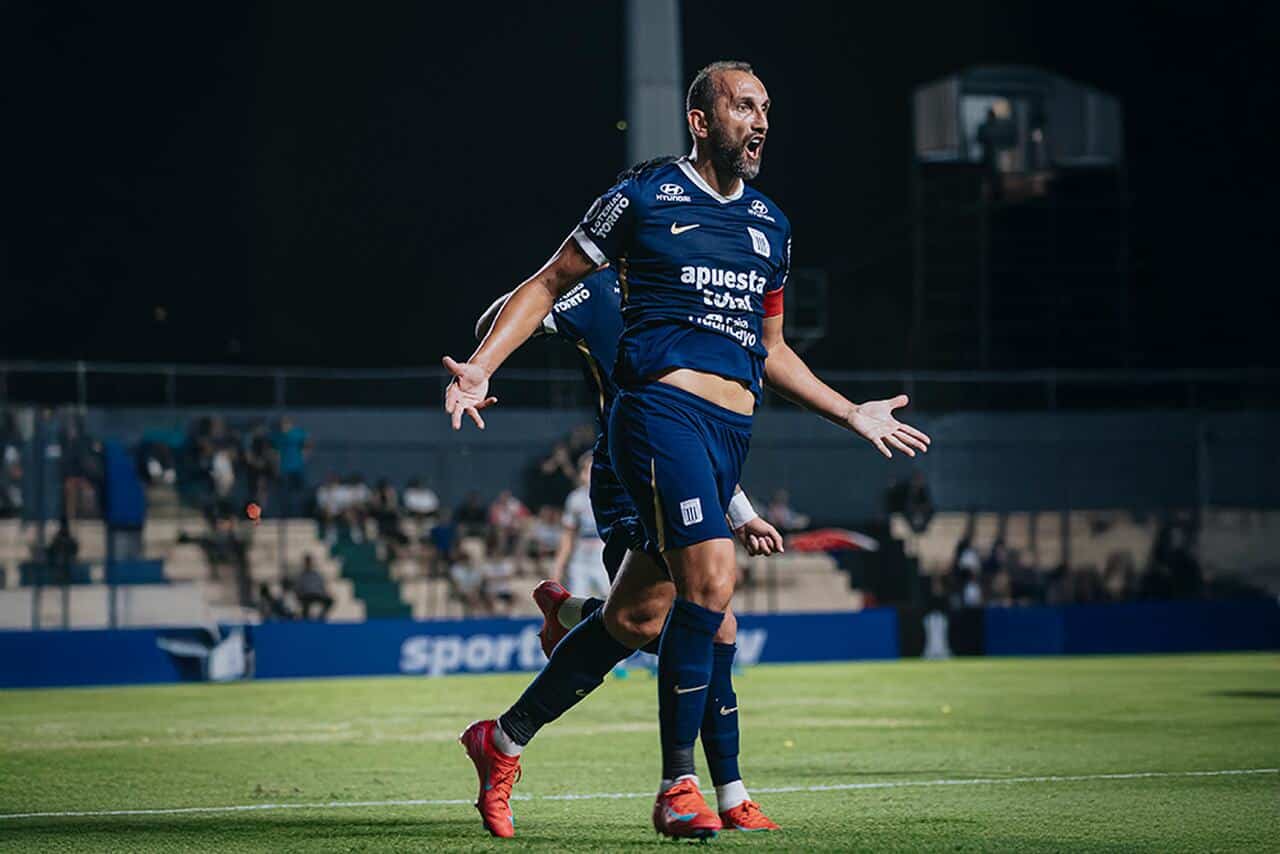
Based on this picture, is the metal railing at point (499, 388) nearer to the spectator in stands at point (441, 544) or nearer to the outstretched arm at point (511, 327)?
the spectator in stands at point (441, 544)

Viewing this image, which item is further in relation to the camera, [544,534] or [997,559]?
[997,559]

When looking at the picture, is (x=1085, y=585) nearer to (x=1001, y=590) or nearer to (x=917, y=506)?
(x=1001, y=590)

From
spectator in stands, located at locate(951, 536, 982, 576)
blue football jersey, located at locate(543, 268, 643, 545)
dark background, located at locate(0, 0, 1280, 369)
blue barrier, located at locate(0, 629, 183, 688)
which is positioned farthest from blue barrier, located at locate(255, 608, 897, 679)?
blue football jersey, located at locate(543, 268, 643, 545)

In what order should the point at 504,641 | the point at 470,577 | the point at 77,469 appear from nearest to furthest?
the point at 77,469 < the point at 504,641 < the point at 470,577

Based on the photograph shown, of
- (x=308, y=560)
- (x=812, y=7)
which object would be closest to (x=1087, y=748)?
(x=308, y=560)

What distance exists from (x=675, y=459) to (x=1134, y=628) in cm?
2183

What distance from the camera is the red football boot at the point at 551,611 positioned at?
24.0ft

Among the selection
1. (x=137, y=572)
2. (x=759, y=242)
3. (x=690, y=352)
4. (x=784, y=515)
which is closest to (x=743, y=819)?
(x=690, y=352)

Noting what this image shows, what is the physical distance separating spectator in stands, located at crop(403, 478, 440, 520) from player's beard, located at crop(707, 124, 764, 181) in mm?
17977

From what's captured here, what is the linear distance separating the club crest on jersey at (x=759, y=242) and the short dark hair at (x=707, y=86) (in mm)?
420

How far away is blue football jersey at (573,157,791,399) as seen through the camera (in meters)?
6.28

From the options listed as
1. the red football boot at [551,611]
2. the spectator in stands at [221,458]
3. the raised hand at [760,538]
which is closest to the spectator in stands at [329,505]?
the spectator in stands at [221,458]

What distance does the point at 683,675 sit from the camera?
6.11 meters

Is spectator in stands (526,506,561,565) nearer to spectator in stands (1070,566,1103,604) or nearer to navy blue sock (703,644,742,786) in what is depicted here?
spectator in stands (1070,566,1103,604)
